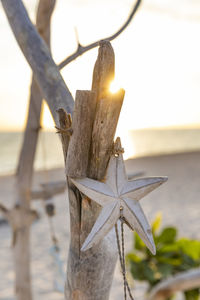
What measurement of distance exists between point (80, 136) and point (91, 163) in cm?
8

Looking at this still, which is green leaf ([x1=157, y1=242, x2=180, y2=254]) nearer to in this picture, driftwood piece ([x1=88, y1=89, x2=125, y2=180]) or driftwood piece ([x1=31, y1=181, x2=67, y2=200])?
driftwood piece ([x1=31, y1=181, x2=67, y2=200])

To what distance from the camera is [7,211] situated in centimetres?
240

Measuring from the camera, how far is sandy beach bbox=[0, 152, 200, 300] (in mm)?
3934

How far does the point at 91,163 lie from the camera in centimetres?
88

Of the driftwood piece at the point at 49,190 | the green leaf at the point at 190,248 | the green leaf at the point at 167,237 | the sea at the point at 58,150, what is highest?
the sea at the point at 58,150

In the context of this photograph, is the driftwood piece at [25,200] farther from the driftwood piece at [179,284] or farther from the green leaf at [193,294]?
the driftwood piece at [179,284]

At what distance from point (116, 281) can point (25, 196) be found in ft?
6.71

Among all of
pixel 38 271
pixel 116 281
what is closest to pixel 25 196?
pixel 116 281

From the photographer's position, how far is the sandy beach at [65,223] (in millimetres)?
3934

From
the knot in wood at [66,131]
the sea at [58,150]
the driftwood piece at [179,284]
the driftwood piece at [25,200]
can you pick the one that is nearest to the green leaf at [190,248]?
the driftwood piece at [25,200]

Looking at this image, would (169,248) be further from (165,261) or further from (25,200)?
(25,200)

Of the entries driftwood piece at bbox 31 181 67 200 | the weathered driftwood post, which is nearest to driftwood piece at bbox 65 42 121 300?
the weathered driftwood post

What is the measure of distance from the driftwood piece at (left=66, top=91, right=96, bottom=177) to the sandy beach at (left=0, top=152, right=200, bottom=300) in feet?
5.07

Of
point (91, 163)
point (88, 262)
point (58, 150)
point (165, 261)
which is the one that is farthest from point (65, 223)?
point (58, 150)
